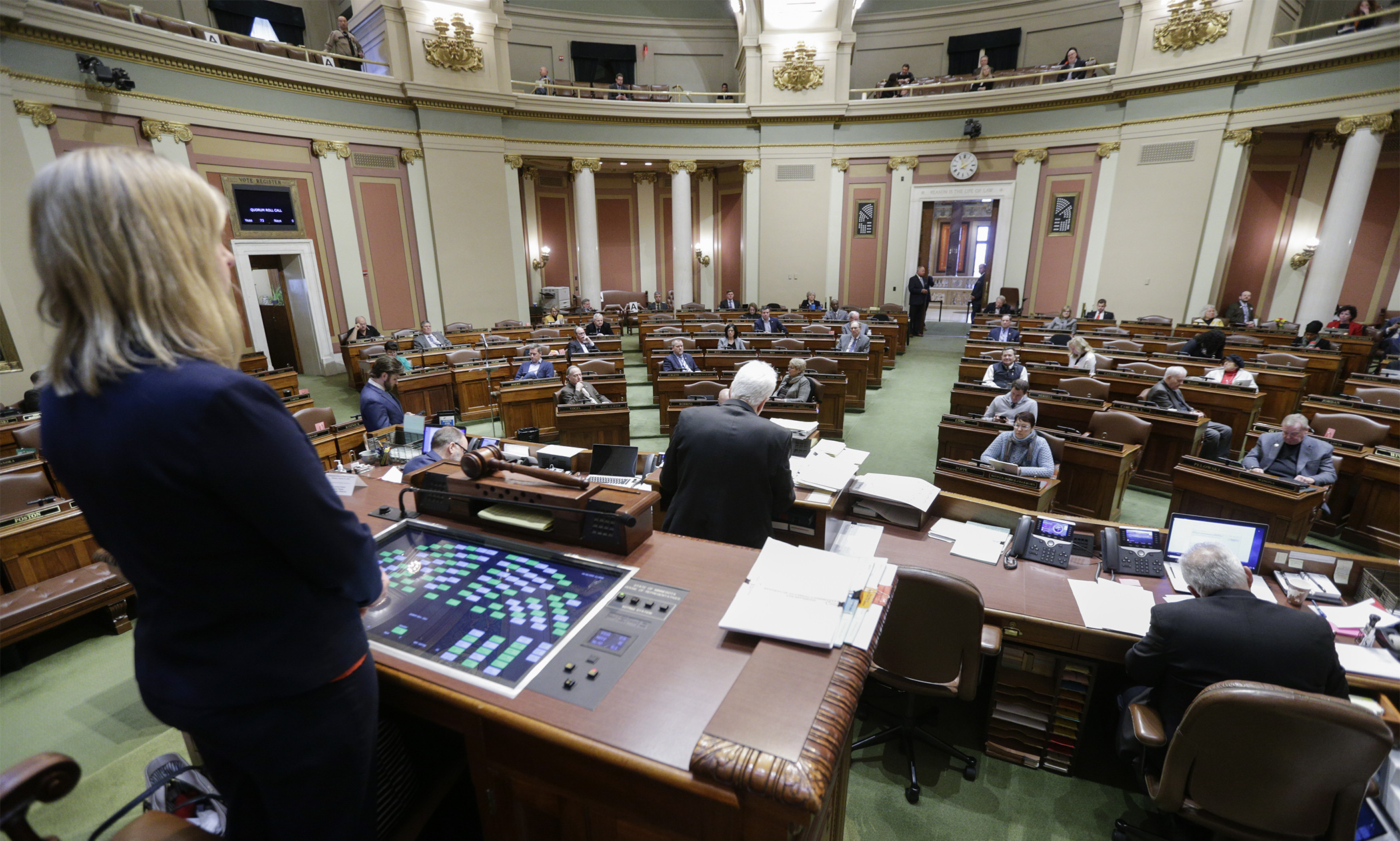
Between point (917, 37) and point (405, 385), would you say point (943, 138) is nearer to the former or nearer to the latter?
point (917, 37)

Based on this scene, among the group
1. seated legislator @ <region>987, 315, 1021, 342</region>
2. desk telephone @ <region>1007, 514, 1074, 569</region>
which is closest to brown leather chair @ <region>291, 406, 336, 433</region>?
desk telephone @ <region>1007, 514, 1074, 569</region>

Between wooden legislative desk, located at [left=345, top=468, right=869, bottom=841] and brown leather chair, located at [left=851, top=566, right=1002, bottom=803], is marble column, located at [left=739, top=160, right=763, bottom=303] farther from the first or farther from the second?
wooden legislative desk, located at [left=345, top=468, right=869, bottom=841]

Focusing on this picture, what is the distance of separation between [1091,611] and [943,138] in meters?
14.0

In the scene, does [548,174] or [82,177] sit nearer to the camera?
[82,177]

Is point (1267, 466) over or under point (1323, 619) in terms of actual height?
under

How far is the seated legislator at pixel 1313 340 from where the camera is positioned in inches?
342

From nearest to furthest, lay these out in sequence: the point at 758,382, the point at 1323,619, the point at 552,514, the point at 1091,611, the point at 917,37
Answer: the point at 552,514 → the point at 1323,619 → the point at 1091,611 → the point at 758,382 → the point at 917,37

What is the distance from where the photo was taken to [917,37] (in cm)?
1574

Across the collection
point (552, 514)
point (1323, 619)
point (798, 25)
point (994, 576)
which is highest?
point (798, 25)

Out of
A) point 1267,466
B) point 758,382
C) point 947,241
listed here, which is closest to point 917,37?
point 947,241

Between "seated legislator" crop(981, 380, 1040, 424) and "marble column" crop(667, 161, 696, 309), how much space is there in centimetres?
1040

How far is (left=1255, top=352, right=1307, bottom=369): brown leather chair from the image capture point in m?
7.60

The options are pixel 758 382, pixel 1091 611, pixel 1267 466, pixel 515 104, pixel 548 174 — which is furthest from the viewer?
pixel 548 174

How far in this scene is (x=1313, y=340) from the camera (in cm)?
922
